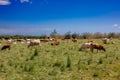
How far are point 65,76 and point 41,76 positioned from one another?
109cm

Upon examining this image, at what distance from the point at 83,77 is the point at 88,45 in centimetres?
1170

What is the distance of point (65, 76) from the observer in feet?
37.2

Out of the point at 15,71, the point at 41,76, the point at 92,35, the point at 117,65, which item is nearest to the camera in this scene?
the point at 41,76

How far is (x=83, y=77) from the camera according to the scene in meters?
11.3

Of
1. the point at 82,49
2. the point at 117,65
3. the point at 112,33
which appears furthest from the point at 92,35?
the point at 117,65

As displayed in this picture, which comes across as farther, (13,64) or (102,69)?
(13,64)

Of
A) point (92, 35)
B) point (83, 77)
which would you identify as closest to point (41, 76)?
point (83, 77)

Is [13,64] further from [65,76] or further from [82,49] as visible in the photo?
[82,49]

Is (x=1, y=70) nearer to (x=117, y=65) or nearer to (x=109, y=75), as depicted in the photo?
(x=109, y=75)

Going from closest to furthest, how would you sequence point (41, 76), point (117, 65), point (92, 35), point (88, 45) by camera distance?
point (41, 76), point (117, 65), point (88, 45), point (92, 35)

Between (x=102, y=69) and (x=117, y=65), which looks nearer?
(x=102, y=69)

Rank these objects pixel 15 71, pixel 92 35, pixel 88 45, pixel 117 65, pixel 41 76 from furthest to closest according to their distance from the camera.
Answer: pixel 92 35, pixel 88 45, pixel 117 65, pixel 15 71, pixel 41 76

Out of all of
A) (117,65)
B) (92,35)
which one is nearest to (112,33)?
(92,35)

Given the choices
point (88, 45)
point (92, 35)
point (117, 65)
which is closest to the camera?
point (117, 65)
